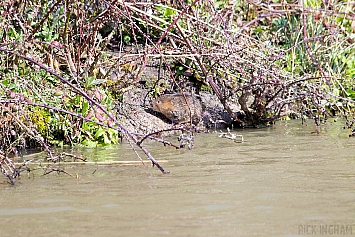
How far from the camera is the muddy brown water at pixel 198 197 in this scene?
11.0 feet

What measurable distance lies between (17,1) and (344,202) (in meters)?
3.89

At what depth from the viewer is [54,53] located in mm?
6840

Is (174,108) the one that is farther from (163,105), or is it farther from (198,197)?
(198,197)

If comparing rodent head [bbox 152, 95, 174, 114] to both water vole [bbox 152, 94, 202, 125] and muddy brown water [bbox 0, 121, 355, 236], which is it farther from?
muddy brown water [bbox 0, 121, 355, 236]

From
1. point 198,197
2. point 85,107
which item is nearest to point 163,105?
point 85,107

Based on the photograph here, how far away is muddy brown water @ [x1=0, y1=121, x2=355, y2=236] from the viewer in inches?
132

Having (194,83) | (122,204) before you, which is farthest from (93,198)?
(194,83)

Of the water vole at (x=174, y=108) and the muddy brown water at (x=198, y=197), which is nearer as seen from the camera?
the muddy brown water at (x=198, y=197)

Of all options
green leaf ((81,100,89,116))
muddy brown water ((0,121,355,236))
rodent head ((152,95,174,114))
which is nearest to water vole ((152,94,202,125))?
rodent head ((152,95,174,114))

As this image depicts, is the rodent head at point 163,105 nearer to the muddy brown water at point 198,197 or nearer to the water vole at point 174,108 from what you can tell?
the water vole at point 174,108

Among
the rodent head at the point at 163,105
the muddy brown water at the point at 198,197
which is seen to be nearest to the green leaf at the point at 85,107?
the muddy brown water at the point at 198,197

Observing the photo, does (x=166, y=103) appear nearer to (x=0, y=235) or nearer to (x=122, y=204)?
(x=122, y=204)

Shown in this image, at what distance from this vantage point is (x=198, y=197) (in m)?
3.98

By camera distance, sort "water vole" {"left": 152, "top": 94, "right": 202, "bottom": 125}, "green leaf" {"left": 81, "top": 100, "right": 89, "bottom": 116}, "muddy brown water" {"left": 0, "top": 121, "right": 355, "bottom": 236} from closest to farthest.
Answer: "muddy brown water" {"left": 0, "top": 121, "right": 355, "bottom": 236}, "green leaf" {"left": 81, "top": 100, "right": 89, "bottom": 116}, "water vole" {"left": 152, "top": 94, "right": 202, "bottom": 125}
